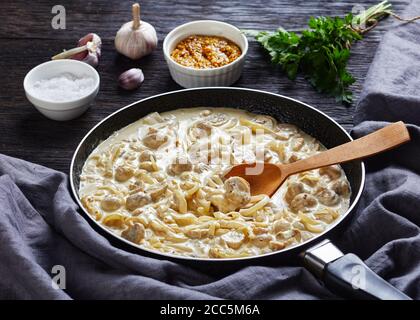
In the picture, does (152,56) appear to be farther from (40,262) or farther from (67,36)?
(40,262)

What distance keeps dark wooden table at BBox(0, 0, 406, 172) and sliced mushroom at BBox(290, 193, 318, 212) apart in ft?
3.12

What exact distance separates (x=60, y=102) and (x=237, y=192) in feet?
4.81

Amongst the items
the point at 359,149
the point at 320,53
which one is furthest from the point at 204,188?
the point at 320,53

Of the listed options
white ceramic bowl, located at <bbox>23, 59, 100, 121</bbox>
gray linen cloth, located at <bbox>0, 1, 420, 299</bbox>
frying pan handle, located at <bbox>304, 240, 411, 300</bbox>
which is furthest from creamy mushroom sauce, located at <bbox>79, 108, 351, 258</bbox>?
white ceramic bowl, located at <bbox>23, 59, 100, 121</bbox>

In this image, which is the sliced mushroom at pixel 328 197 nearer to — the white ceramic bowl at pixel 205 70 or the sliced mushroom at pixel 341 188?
the sliced mushroom at pixel 341 188

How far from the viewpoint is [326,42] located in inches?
192

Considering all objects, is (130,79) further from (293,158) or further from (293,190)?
(293,190)

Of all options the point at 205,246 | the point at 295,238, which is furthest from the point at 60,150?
the point at 295,238

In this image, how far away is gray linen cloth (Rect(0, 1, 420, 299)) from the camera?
3219mm

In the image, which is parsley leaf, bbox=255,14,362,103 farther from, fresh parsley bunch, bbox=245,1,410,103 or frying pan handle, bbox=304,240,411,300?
frying pan handle, bbox=304,240,411,300

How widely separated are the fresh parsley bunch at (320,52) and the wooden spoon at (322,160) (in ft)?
2.92

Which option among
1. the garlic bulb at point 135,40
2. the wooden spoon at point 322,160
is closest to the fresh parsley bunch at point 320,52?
the garlic bulb at point 135,40

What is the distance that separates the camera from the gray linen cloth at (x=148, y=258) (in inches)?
127

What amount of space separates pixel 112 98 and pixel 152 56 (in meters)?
0.58
